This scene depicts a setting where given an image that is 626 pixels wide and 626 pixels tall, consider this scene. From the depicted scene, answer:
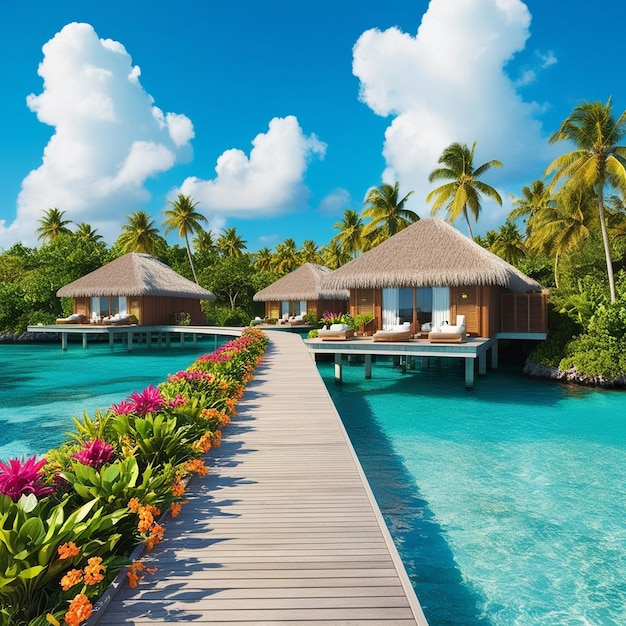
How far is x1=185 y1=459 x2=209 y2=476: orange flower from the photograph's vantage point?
199 inches

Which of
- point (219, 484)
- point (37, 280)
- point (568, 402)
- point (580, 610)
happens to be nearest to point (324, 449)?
point (219, 484)

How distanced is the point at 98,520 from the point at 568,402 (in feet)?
44.9

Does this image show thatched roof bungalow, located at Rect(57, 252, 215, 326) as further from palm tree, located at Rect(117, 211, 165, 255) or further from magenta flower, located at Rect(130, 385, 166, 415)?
magenta flower, located at Rect(130, 385, 166, 415)

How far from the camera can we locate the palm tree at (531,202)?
35.9 m

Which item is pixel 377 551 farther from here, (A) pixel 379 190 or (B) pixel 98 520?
(A) pixel 379 190

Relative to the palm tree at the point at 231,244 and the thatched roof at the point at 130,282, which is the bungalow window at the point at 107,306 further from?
the palm tree at the point at 231,244

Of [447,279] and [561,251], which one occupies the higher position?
[561,251]

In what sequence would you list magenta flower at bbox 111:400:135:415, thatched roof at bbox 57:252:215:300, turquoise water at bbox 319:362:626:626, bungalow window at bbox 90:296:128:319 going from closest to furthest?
1. turquoise water at bbox 319:362:626:626
2. magenta flower at bbox 111:400:135:415
3. thatched roof at bbox 57:252:215:300
4. bungalow window at bbox 90:296:128:319

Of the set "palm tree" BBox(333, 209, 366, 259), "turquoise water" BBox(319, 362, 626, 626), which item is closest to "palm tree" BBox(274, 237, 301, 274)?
"palm tree" BBox(333, 209, 366, 259)

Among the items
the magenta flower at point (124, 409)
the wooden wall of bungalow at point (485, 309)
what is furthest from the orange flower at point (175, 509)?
the wooden wall of bungalow at point (485, 309)

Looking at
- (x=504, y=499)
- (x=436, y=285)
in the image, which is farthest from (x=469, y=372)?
(x=504, y=499)

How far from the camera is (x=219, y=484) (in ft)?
16.8

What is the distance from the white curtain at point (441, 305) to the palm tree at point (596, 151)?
6766 millimetres

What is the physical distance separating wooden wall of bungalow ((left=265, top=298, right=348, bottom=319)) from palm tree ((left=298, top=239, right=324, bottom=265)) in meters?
25.1
